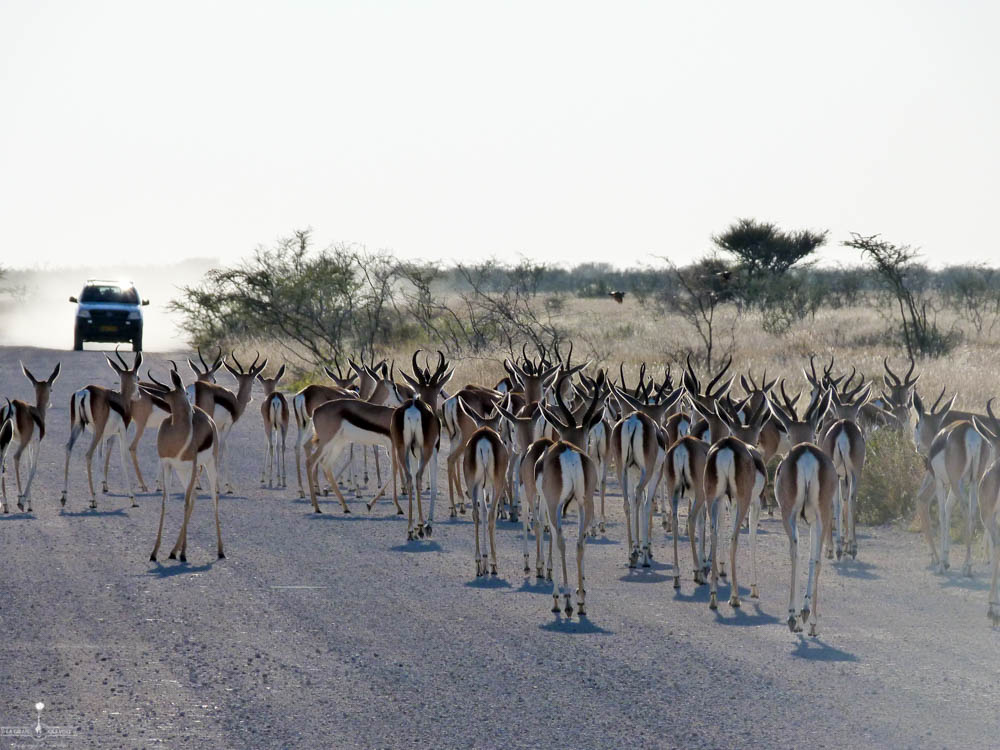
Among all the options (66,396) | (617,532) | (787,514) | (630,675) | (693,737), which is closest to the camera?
(693,737)

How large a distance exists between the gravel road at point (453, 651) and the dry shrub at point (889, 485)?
5.11 feet

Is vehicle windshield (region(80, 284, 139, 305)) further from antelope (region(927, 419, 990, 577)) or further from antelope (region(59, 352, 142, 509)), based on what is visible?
antelope (region(927, 419, 990, 577))

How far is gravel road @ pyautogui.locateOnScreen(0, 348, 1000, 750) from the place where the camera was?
6.35 meters

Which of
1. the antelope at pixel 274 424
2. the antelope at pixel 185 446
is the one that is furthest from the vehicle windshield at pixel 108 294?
the antelope at pixel 185 446

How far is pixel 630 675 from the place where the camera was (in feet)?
24.0

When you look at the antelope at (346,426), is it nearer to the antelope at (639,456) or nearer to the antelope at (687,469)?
the antelope at (639,456)

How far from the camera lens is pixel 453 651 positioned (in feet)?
25.6

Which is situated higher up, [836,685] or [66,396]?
[66,396]

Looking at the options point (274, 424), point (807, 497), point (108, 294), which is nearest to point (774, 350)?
point (274, 424)

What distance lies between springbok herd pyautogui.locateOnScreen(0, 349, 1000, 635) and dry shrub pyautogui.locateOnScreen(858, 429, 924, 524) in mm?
596

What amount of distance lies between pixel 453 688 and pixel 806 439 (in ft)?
15.3

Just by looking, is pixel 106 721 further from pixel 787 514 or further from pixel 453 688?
pixel 787 514

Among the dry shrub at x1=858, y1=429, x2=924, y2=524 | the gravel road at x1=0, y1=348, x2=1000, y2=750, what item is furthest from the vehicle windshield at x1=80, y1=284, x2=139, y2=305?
the dry shrub at x1=858, y1=429, x2=924, y2=524

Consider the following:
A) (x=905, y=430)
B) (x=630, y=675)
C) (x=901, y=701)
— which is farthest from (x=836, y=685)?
(x=905, y=430)
